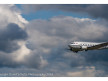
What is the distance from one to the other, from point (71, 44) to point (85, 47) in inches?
358

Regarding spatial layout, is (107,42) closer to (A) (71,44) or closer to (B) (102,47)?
(B) (102,47)

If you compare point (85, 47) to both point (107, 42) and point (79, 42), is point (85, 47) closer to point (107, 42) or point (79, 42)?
point (79, 42)

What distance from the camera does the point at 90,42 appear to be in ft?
485

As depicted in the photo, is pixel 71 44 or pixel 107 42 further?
pixel 71 44

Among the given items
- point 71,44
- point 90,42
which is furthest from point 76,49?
point 90,42

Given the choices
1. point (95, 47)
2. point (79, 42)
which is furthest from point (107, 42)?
point (79, 42)

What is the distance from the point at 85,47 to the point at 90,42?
28.8 feet

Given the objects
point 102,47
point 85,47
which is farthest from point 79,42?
point 102,47

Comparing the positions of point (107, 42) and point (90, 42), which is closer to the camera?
point (107, 42)

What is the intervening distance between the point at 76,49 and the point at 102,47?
1789 centimetres

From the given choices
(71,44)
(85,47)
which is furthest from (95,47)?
(71,44)

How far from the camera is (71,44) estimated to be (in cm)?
14050

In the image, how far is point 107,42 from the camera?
433 feet

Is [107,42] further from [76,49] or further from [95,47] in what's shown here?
[76,49]
